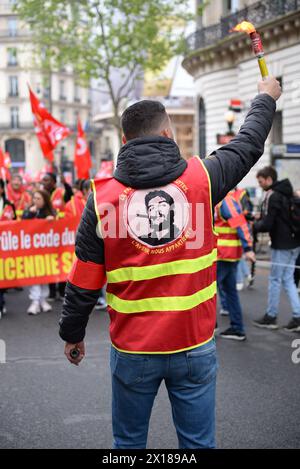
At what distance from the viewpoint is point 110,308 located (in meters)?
2.71

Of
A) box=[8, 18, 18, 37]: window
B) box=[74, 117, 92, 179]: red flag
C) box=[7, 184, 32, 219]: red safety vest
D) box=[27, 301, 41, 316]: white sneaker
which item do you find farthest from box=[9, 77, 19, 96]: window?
box=[27, 301, 41, 316]: white sneaker

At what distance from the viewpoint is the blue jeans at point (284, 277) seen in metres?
7.32

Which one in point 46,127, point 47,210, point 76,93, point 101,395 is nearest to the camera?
point 101,395

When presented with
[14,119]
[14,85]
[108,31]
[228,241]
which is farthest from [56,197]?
[14,85]

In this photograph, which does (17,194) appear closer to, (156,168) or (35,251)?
(35,251)

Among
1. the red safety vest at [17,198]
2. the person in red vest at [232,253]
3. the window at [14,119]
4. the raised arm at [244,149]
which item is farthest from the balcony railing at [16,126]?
the raised arm at [244,149]

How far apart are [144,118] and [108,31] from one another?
21.3 metres

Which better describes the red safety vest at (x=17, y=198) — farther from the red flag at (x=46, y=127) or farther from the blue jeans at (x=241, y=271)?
the blue jeans at (x=241, y=271)

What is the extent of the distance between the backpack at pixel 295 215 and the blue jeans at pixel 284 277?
272 mm

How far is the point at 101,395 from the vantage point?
5012 mm

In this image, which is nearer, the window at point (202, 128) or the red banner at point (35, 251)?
the red banner at point (35, 251)

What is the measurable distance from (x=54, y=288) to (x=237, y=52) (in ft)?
59.1

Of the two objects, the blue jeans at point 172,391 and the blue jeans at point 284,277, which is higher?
the blue jeans at point 172,391
